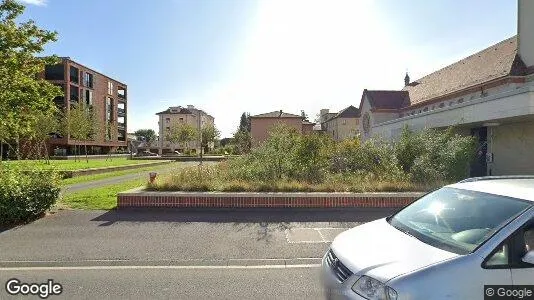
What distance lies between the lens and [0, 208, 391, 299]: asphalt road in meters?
4.73

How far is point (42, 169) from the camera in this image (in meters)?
9.52

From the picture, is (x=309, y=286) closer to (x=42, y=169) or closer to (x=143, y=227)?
(x=143, y=227)

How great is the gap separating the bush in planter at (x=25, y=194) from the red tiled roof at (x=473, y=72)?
2494cm

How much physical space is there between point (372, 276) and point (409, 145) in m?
11.1

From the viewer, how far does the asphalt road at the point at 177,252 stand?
4.73 meters

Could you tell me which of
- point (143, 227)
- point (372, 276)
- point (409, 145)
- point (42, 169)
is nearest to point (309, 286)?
point (372, 276)

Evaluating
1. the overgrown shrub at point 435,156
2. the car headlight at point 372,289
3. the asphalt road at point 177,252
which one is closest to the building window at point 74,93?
the asphalt road at point 177,252

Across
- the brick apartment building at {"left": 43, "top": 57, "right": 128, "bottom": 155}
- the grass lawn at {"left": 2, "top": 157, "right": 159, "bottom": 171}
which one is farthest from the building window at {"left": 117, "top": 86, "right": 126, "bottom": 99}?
the grass lawn at {"left": 2, "top": 157, "right": 159, "bottom": 171}

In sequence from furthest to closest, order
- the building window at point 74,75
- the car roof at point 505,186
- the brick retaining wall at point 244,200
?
1. the building window at point 74,75
2. the brick retaining wall at point 244,200
3. the car roof at point 505,186

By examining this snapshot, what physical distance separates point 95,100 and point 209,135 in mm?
20202

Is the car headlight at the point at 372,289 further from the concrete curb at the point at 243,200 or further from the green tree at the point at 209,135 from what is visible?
the green tree at the point at 209,135

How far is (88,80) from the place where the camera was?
60875 mm

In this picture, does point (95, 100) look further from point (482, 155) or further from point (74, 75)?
point (482, 155)

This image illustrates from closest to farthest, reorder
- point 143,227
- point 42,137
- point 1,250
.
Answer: point 1,250, point 143,227, point 42,137
